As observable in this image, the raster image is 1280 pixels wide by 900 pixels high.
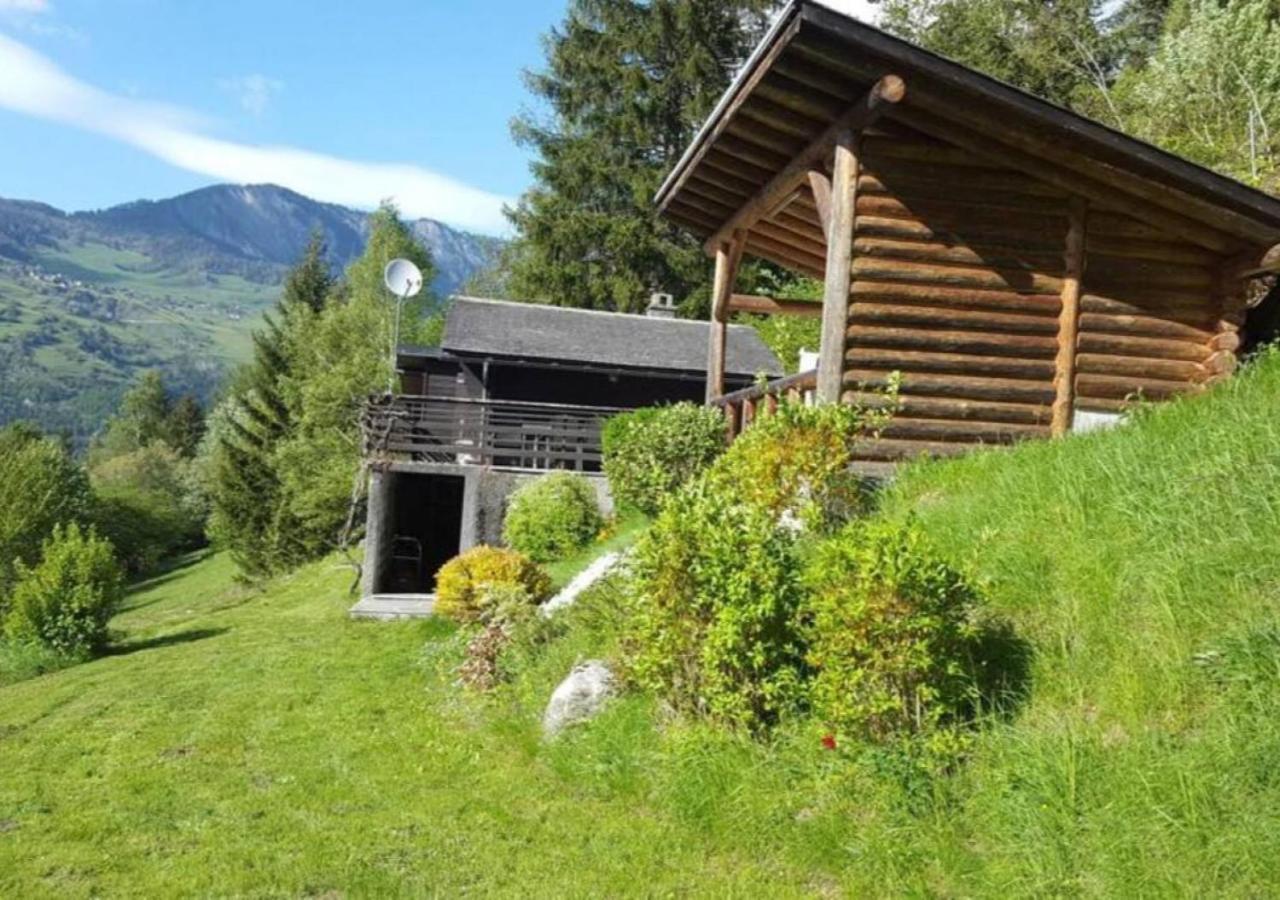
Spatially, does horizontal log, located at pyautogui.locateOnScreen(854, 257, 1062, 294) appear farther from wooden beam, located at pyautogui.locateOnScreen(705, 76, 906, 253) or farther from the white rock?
the white rock

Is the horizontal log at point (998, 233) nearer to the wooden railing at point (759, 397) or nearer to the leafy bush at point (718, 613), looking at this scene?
the wooden railing at point (759, 397)

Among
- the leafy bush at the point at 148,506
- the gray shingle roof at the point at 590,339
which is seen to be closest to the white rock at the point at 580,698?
the gray shingle roof at the point at 590,339

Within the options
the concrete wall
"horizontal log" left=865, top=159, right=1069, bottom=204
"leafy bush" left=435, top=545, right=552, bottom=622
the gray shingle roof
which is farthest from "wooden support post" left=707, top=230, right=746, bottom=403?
the gray shingle roof

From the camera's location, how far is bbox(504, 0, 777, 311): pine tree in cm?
3475

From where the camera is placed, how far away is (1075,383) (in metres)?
9.59

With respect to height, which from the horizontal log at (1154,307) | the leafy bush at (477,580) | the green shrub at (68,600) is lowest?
the green shrub at (68,600)

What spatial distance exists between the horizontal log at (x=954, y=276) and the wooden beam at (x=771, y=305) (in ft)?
13.5

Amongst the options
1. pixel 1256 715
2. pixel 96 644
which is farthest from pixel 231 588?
pixel 1256 715

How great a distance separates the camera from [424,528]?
2133 centimetres

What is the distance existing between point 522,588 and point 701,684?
503cm

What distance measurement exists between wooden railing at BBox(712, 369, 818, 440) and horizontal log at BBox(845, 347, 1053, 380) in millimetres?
743

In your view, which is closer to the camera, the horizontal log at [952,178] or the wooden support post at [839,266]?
the wooden support post at [839,266]

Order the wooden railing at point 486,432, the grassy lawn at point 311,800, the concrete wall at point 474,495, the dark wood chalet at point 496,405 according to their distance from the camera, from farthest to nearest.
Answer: the wooden railing at point 486,432
the dark wood chalet at point 496,405
the concrete wall at point 474,495
the grassy lawn at point 311,800

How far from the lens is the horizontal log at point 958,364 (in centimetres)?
923
